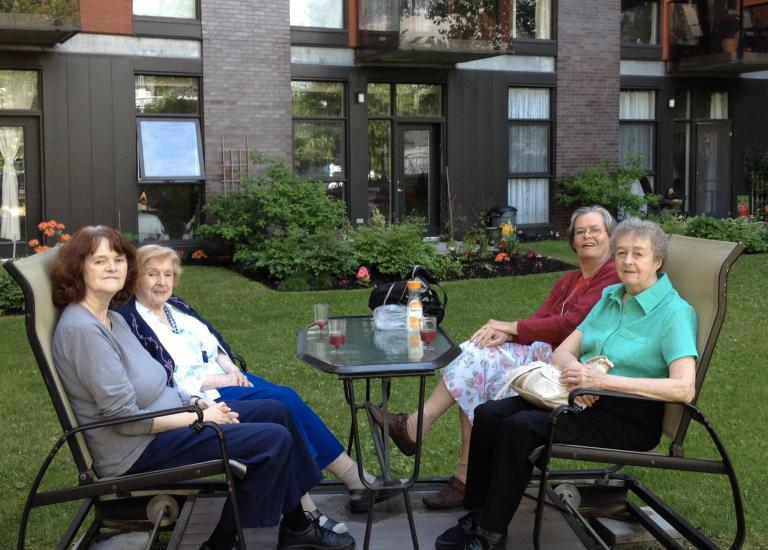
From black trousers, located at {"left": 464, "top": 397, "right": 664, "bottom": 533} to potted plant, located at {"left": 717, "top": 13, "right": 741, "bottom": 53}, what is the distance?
A: 16802 millimetres

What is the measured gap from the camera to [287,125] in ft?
53.3

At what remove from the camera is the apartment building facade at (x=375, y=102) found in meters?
14.6

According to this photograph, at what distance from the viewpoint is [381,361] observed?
153 inches

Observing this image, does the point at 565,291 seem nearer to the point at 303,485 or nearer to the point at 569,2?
the point at 303,485

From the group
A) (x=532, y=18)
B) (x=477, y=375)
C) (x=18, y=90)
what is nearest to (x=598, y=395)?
(x=477, y=375)

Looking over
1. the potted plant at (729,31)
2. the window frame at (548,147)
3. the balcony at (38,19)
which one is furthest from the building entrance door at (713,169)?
the balcony at (38,19)

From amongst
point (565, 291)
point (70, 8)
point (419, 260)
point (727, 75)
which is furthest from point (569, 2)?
point (565, 291)

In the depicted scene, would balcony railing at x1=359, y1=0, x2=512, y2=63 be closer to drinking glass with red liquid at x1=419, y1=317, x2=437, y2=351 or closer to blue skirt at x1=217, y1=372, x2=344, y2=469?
drinking glass with red liquid at x1=419, y1=317, x2=437, y2=351

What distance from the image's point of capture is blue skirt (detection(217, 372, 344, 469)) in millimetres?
4312

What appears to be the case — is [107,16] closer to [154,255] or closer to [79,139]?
[79,139]

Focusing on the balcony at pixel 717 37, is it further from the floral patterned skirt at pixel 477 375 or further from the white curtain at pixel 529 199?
the floral patterned skirt at pixel 477 375

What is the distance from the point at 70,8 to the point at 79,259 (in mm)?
10927

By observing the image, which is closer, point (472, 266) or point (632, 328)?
point (632, 328)

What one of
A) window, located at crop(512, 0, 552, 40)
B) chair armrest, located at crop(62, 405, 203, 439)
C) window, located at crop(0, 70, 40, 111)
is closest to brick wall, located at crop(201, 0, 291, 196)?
window, located at crop(0, 70, 40, 111)
